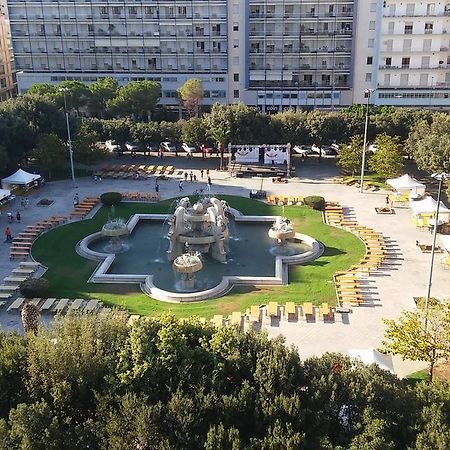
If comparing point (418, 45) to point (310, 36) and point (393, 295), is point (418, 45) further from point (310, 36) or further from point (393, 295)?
point (393, 295)

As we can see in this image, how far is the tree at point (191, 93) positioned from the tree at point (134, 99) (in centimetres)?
410

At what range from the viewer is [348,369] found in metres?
19.6

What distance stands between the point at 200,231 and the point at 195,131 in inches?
882

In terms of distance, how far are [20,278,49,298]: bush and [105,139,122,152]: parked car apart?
33.0 metres

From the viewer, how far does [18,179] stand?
5041cm

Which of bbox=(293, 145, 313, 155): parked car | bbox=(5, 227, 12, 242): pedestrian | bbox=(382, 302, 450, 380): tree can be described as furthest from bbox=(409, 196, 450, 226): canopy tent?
bbox=(5, 227, 12, 242): pedestrian

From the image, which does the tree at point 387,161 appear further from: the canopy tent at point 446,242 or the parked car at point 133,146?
the parked car at point 133,146

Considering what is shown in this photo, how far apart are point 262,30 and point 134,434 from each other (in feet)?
238

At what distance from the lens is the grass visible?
3130 cm

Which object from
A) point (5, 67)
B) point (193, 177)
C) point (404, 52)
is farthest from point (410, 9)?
point (5, 67)

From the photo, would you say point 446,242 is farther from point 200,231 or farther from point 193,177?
point 193,177

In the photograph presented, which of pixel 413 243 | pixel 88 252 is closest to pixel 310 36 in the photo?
pixel 413 243

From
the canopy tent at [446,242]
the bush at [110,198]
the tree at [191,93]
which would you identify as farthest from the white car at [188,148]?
the canopy tent at [446,242]

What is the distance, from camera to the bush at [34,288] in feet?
103
